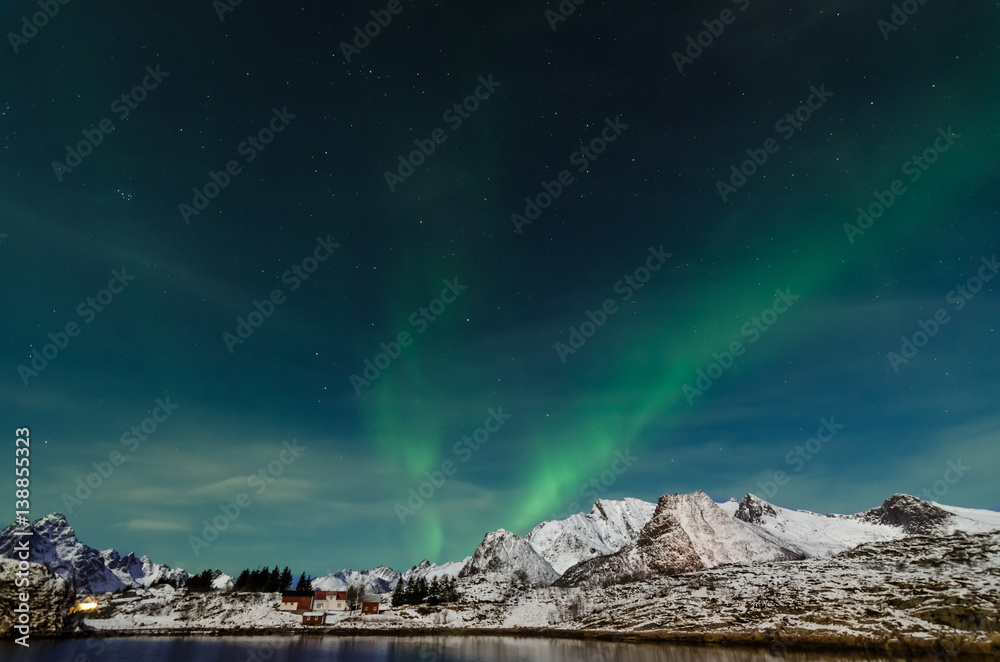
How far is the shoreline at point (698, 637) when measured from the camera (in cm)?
10700

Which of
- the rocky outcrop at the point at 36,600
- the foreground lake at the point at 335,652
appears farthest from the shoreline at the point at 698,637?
the foreground lake at the point at 335,652

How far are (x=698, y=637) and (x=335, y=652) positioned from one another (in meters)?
98.7

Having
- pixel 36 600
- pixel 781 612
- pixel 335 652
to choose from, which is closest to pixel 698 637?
pixel 781 612

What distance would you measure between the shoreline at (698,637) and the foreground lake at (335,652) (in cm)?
838

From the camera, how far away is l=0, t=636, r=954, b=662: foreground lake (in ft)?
277

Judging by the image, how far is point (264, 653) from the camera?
3728 inches

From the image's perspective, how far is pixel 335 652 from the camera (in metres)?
102

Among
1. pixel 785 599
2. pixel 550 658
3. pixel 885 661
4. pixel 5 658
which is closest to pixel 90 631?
pixel 5 658

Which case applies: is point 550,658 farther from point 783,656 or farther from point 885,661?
point 885,661

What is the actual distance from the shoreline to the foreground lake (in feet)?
27.5

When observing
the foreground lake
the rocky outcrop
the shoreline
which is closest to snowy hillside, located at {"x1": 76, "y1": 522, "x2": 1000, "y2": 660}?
the shoreline

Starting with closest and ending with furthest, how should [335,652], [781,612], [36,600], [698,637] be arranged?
[335,652] → [36,600] → [698,637] → [781,612]

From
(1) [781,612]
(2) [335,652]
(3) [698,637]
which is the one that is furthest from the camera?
(1) [781,612]

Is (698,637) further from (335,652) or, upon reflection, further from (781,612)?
(335,652)
